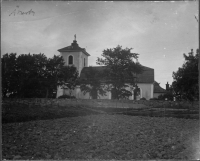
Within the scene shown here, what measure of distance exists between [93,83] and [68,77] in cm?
60

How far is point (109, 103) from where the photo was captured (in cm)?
390

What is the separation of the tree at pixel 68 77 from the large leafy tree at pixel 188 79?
6.86 feet

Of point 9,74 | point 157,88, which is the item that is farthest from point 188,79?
point 9,74

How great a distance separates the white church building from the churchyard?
0.17m

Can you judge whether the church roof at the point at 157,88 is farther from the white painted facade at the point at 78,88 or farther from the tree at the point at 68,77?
the tree at the point at 68,77

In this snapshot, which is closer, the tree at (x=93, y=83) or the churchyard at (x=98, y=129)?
the churchyard at (x=98, y=129)

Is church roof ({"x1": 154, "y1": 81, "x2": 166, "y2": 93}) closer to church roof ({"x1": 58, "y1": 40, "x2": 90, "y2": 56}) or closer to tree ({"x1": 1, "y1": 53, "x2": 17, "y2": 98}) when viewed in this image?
church roof ({"x1": 58, "y1": 40, "x2": 90, "y2": 56})

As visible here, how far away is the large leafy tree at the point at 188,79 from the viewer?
3.25 metres

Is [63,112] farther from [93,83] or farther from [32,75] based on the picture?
[32,75]

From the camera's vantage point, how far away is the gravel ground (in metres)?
2.85

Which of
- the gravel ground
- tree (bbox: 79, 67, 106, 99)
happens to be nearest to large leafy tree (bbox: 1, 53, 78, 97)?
tree (bbox: 79, 67, 106, 99)

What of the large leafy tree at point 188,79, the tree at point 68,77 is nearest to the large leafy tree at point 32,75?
the tree at point 68,77

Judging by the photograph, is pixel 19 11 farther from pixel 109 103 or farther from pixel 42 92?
pixel 109 103

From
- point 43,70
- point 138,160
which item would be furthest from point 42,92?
point 138,160
